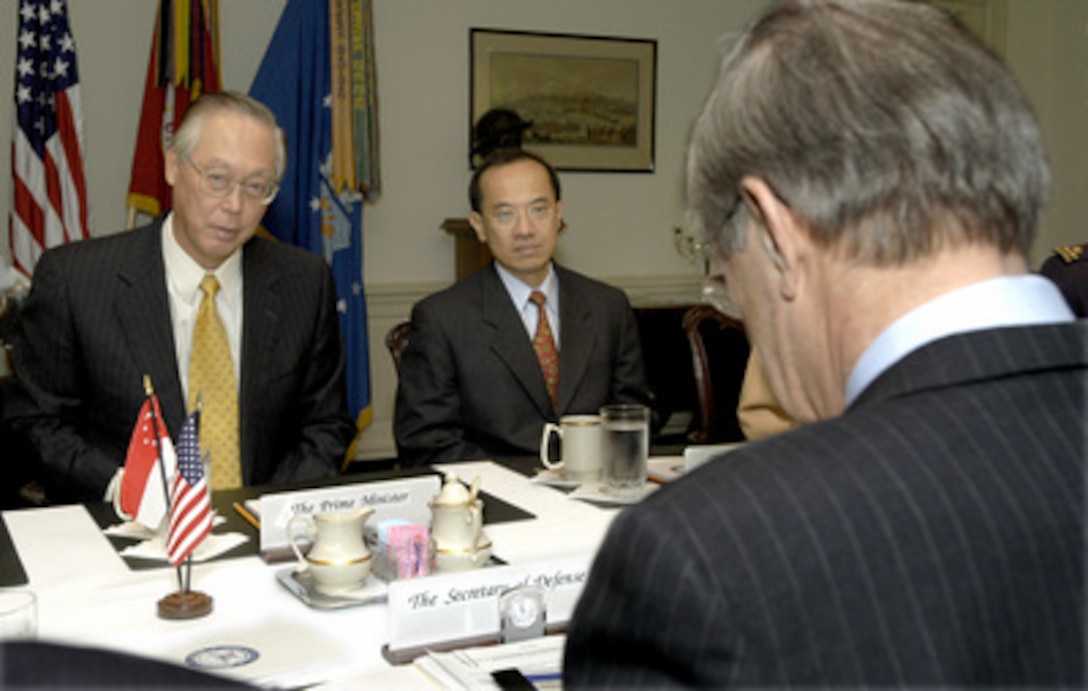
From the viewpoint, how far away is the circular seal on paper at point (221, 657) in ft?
4.15

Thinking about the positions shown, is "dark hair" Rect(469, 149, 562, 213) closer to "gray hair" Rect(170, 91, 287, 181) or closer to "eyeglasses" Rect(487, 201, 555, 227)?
"eyeglasses" Rect(487, 201, 555, 227)

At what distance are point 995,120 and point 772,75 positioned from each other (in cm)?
17

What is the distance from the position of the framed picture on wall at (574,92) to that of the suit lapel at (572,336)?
3.08 meters

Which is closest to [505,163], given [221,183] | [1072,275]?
[221,183]

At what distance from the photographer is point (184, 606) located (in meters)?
1.44

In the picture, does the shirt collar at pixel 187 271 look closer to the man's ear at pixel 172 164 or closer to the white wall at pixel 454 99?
the man's ear at pixel 172 164

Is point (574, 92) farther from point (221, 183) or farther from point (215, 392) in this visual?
point (215, 392)

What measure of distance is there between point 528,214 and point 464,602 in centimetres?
187

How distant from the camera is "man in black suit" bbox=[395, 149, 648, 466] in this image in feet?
9.33

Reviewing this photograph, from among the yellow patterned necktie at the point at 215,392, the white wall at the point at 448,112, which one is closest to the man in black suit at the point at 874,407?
the yellow patterned necktie at the point at 215,392

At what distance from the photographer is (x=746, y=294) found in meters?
0.96

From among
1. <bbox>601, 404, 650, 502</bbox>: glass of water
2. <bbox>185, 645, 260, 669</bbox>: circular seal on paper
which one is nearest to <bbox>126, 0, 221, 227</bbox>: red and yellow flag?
<bbox>601, 404, 650, 502</bbox>: glass of water

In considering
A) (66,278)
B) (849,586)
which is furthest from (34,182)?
(849,586)

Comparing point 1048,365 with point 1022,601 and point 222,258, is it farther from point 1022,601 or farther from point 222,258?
point 222,258
